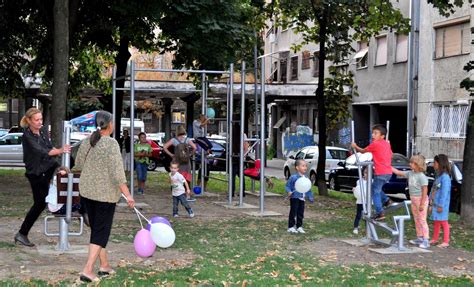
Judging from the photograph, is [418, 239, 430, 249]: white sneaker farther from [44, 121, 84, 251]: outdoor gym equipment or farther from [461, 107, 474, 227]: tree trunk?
[44, 121, 84, 251]: outdoor gym equipment

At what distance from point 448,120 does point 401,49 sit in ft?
17.2

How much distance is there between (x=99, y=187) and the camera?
26.4ft

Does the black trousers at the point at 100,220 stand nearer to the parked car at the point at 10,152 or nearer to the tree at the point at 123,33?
the tree at the point at 123,33

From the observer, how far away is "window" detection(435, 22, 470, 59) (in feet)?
99.0

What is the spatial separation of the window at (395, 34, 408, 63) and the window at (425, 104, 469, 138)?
3614 millimetres

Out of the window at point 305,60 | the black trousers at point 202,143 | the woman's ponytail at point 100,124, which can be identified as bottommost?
the black trousers at point 202,143

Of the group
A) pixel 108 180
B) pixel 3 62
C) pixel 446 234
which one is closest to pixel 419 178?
pixel 446 234

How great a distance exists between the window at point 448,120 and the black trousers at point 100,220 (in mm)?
23904

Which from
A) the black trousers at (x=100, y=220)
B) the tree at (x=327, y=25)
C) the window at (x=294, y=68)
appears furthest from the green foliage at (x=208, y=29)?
the window at (x=294, y=68)

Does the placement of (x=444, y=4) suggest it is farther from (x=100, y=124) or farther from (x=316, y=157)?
(x=316, y=157)

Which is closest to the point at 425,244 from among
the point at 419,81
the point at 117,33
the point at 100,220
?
the point at 100,220

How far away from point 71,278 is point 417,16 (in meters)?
27.3

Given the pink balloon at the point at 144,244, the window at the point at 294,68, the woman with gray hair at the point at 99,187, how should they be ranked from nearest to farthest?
1. the woman with gray hair at the point at 99,187
2. the pink balloon at the point at 144,244
3. the window at the point at 294,68

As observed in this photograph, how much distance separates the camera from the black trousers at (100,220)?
8070 millimetres
